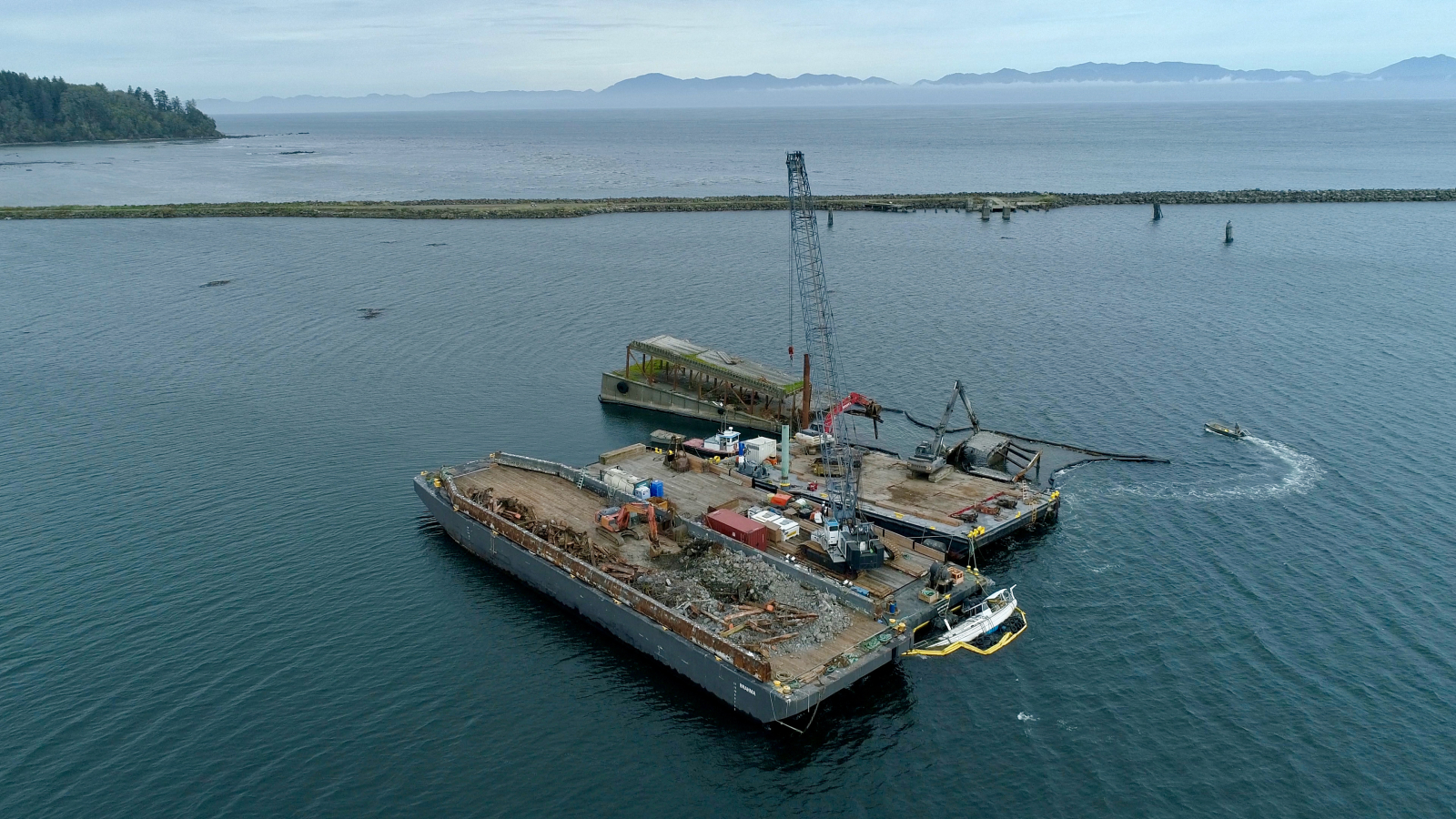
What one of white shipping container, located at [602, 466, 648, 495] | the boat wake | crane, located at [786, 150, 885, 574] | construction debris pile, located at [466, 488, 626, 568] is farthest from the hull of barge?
the boat wake

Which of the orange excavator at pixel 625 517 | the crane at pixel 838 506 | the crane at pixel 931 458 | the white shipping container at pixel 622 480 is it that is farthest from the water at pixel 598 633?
the white shipping container at pixel 622 480

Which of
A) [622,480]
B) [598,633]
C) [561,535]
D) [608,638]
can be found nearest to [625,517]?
[561,535]

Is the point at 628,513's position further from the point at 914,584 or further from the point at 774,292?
the point at 774,292

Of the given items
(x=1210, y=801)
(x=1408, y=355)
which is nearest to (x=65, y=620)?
(x=1210, y=801)

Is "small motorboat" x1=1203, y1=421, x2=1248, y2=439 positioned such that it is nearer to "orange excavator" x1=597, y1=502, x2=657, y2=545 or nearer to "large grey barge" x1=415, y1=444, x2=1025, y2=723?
"large grey barge" x1=415, y1=444, x2=1025, y2=723

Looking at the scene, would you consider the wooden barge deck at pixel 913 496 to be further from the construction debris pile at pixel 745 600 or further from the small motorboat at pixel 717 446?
the construction debris pile at pixel 745 600

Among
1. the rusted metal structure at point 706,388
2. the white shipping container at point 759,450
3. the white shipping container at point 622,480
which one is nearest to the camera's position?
the white shipping container at point 622,480
